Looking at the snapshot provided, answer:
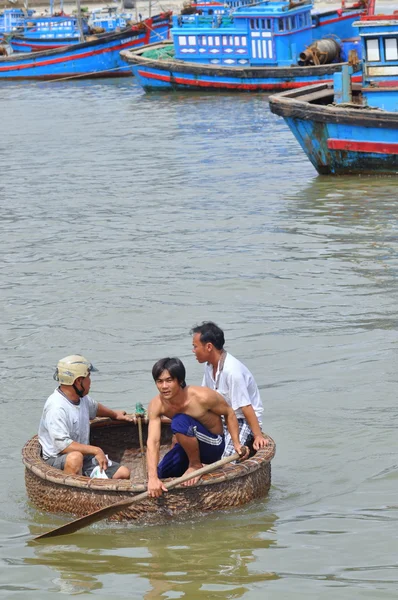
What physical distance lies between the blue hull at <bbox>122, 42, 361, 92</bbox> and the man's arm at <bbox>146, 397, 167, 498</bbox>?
876 inches

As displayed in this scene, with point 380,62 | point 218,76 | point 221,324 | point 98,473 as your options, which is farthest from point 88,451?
point 218,76

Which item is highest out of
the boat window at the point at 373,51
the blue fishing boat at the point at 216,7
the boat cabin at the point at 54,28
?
the boat cabin at the point at 54,28

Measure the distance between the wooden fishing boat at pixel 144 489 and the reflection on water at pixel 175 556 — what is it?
0.10 m

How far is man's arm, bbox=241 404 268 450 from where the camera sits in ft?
22.1

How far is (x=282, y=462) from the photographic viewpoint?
7613 millimetres

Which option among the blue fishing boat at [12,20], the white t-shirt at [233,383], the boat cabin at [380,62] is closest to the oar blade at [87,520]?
the white t-shirt at [233,383]

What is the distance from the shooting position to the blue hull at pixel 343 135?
56.3ft

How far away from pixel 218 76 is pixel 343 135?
14.0 metres

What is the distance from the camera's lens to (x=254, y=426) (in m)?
6.77

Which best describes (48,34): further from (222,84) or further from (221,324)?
(221,324)

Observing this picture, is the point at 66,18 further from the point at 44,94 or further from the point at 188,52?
the point at 188,52

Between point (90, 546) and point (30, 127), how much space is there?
858 inches

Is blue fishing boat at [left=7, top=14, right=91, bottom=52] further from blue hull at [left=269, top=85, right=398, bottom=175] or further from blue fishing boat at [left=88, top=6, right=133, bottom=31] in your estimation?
blue hull at [left=269, top=85, right=398, bottom=175]

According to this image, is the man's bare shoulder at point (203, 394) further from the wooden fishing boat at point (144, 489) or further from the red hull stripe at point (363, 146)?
the red hull stripe at point (363, 146)
